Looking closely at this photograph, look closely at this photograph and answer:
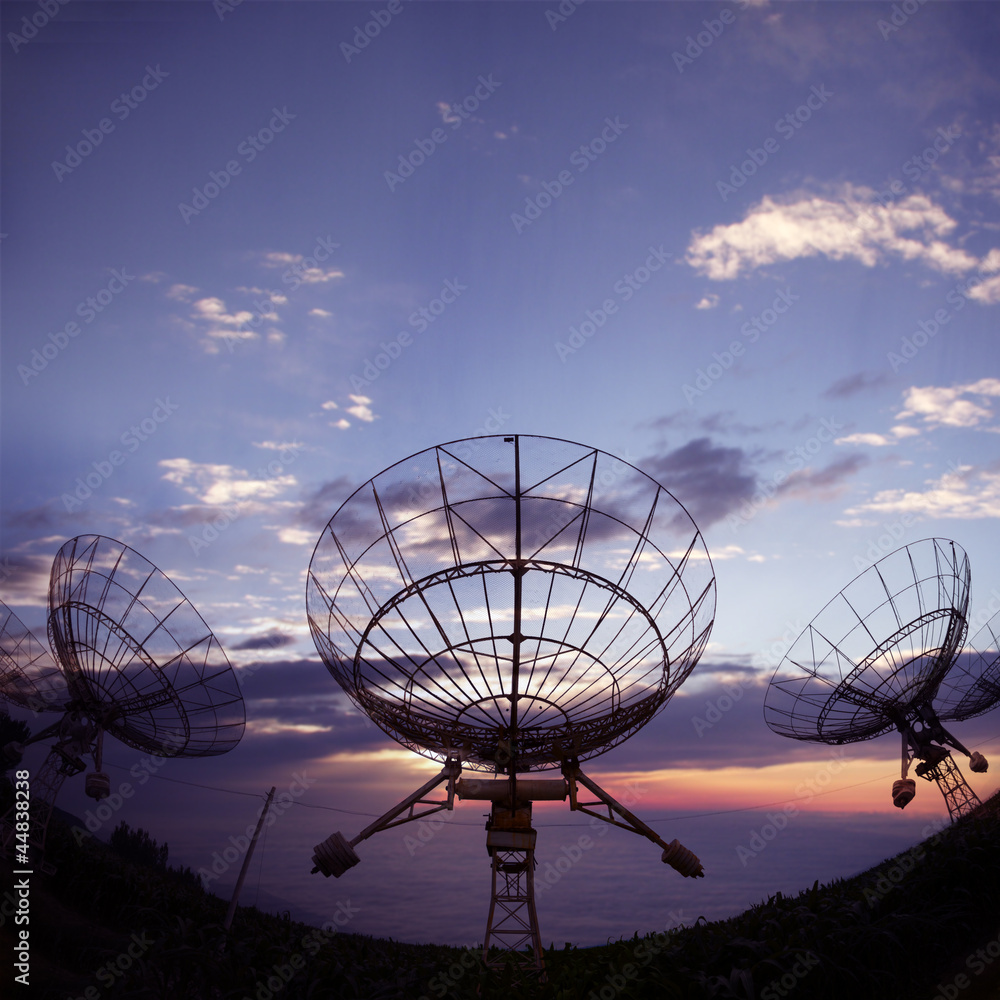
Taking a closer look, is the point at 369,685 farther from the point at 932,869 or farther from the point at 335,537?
the point at 932,869

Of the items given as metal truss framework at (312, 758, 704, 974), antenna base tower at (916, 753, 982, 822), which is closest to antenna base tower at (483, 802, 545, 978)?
metal truss framework at (312, 758, 704, 974)

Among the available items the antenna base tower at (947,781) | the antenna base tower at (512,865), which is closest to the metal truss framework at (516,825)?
the antenna base tower at (512,865)

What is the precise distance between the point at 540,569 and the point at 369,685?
15.5 ft

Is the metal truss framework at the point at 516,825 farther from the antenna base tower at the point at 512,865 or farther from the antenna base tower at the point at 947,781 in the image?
the antenna base tower at the point at 947,781

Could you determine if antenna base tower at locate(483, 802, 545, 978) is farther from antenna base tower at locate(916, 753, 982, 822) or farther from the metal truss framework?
antenna base tower at locate(916, 753, 982, 822)

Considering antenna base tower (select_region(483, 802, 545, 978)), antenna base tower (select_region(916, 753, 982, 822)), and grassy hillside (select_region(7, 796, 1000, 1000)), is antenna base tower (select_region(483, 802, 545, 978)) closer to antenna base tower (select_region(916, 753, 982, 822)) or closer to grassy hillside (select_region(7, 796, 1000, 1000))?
grassy hillside (select_region(7, 796, 1000, 1000))

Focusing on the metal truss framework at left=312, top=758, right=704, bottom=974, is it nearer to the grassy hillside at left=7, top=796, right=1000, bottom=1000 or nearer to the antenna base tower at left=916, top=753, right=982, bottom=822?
the grassy hillside at left=7, top=796, right=1000, bottom=1000

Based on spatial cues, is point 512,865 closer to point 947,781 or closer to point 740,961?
point 740,961

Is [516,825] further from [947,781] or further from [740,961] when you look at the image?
[947,781]

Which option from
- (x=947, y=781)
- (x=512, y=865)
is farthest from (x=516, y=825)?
(x=947, y=781)

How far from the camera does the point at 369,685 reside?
1783cm

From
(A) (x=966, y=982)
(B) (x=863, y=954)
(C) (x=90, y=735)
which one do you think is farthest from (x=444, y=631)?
(C) (x=90, y=735)

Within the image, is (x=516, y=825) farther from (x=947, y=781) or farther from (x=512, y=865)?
(x=947, y=781)

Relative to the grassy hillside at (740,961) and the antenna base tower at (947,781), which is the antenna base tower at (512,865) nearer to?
the grassy hillside at (740,961)
